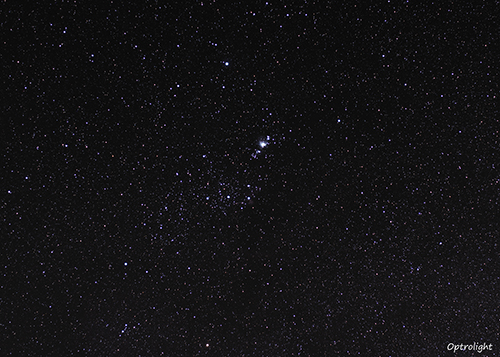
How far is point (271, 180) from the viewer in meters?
0.29

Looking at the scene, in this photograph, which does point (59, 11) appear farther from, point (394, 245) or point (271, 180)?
point (394, 245)

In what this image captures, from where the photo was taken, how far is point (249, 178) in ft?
0.96

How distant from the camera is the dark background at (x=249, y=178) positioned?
0.28m

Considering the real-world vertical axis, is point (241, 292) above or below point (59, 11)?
below

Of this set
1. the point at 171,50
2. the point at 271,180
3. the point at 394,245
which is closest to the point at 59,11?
the point at 171,50

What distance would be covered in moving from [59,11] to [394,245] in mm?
316

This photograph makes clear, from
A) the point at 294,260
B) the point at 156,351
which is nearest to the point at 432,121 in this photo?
the point at 294,260

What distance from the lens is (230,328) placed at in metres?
0.31

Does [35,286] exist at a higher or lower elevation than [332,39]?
lower

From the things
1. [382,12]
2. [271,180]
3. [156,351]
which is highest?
[382,12]

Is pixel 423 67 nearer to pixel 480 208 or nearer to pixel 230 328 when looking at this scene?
pixel 480 208

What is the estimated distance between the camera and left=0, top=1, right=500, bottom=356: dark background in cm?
28

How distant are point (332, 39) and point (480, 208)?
0.60 ft

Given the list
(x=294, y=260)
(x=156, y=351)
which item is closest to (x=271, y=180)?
(x=294, y=260)
